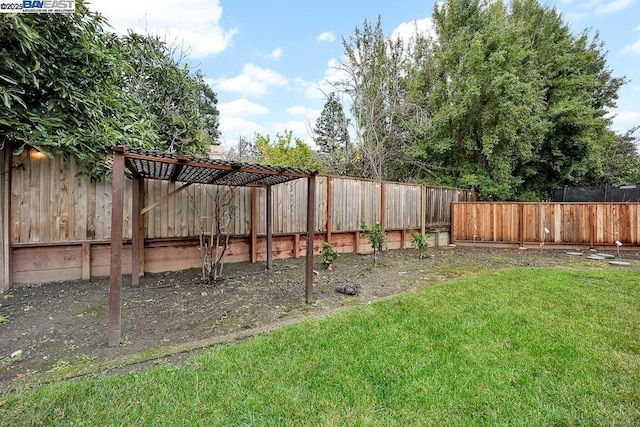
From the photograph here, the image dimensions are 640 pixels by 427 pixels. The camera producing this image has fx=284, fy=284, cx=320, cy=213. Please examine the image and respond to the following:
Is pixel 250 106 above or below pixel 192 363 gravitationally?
above

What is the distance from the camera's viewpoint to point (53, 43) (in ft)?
11.5

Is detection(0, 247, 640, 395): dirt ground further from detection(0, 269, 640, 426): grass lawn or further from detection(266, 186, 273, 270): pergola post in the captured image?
detection(0, 269, 640, 426): grass lawn

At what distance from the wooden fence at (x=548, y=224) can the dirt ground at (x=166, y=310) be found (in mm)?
2127

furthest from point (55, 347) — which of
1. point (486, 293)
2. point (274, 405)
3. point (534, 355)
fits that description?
point (486, 293)

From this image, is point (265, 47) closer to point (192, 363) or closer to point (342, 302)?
point (342, 302)

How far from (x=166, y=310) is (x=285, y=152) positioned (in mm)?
11859

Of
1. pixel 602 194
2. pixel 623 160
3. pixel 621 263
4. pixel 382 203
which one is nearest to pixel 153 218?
pixel 382 203

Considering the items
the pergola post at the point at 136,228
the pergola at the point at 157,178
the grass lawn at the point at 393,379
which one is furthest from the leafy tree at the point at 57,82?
the grass lawn at the point at 393,379

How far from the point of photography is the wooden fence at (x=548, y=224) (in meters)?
7.28

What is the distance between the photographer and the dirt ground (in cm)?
221

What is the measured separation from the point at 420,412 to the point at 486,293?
2.71 meters

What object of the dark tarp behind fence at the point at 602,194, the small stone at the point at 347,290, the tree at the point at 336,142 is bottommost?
the small stone at the point at 347,290

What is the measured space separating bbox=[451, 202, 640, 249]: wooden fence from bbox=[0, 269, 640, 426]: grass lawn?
5.49 meters

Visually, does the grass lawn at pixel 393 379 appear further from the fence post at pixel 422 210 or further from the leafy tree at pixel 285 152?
the leafy tree at pixel 285 152
